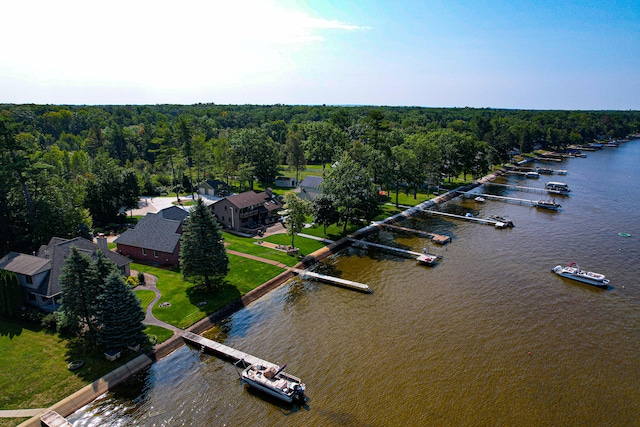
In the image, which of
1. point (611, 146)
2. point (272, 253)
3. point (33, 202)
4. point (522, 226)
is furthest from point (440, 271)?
point (611, 146)

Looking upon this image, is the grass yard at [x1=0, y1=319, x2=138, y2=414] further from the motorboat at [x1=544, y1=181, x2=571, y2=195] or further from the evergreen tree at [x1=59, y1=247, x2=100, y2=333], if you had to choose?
the motorboat at [x1=544, y1=181, x2=571, y2=195]

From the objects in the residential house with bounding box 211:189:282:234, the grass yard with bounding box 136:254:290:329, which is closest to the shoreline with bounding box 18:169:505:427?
the grass yard with bounding box 136:254:290:329

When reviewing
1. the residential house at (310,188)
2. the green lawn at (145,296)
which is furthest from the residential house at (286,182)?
the green lawn at (145,296)

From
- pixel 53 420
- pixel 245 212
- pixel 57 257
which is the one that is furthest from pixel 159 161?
pixel 53 420

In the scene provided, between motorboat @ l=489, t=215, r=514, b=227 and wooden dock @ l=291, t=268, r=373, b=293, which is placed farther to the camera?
motorboat @ l=489, t=215, r=514, b=227

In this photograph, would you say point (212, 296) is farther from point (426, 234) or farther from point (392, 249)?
point (426, 234)

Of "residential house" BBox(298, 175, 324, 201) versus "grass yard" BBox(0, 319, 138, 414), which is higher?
"residential house" BBox(298, 175, 324, 201)

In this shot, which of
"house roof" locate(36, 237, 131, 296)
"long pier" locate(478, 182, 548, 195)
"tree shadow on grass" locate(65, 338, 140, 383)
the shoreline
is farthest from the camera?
"long pier" locate(478, 182, 548, 195)

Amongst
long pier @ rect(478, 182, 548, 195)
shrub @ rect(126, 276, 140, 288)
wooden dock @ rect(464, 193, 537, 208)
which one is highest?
long pier @ rect(478, 182, 548, 195)
